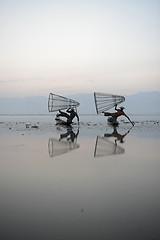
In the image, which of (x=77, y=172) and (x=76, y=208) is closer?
(x=76, y=208)

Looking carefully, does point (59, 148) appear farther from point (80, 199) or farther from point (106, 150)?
point (80, 199)

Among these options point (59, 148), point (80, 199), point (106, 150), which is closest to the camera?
point (80, 199)

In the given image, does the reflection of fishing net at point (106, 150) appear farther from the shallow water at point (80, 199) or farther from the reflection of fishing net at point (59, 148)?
the shallow water at point (80, 199)

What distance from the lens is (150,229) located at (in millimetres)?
3691

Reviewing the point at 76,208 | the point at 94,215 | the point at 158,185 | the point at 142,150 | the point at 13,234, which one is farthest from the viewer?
the point at 142,150

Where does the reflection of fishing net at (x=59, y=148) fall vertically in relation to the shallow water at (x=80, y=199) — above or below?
below

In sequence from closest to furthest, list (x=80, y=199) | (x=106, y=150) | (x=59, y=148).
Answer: (x=80, y=199) < (x=106, y=150) < (x=59, y=148)

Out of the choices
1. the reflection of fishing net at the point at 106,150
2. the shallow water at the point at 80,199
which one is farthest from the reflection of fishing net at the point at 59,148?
the shallow water at the point at 80,199

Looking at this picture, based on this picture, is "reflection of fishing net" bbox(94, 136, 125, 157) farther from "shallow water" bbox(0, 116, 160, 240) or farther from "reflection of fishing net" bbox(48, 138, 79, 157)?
"shallow water" bbox(0, 116, 160, 240)

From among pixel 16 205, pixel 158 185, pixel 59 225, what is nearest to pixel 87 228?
pixel 59 225

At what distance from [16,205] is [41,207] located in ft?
1.61

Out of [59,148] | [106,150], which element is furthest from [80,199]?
[59,148]

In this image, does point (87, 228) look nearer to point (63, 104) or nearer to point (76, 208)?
point (76, 208)

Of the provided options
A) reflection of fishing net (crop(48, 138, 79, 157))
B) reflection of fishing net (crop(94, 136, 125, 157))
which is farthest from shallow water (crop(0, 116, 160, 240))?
reflection of fishing net (crop(48, 138, 79, 157))
